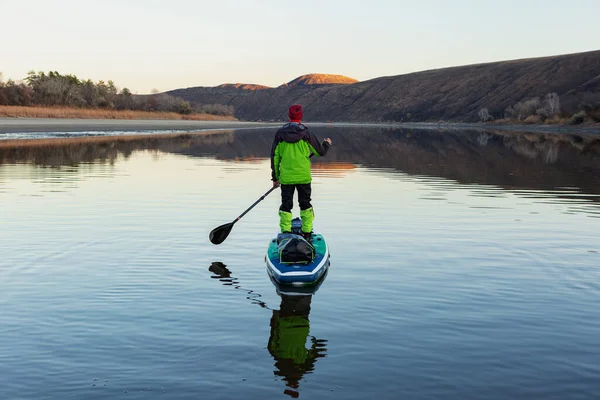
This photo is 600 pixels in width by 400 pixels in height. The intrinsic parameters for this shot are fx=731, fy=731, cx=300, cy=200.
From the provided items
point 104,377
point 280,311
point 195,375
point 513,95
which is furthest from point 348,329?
point 513,95

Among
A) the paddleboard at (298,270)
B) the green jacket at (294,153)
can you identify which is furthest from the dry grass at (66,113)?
the paddleboard at (298,270)

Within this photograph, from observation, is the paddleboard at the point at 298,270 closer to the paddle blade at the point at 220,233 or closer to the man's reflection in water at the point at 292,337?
the man's reflection in water at the point at 292,337

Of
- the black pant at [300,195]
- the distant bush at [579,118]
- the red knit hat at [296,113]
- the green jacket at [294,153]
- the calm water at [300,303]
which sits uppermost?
the distant bush at [579,118]

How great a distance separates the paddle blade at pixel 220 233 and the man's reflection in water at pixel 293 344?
3932mm

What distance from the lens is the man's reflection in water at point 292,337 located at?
717 cm

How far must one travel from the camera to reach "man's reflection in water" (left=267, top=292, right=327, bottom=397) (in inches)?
281

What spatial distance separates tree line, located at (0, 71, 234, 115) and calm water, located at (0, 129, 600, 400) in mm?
76399

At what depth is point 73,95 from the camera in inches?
3942

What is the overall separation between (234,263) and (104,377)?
564cm

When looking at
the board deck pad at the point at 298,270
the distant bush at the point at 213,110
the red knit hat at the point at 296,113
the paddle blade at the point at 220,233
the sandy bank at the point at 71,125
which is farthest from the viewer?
the distant bush at the point at 213,110

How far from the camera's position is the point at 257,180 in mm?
27438

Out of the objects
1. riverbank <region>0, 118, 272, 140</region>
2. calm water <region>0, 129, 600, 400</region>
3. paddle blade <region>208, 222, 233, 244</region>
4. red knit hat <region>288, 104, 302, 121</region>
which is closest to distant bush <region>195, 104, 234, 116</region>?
riverbank <region>0, 118, 272, 140</region>

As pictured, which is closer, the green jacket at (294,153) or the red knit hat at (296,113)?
the green jacket at (294,153)

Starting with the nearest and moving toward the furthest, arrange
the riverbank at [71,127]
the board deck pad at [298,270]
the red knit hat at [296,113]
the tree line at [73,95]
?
1. the board deck pad at [298,270]
2. the red knit hat at [296,113]
3. the riverbank at [71,127]
4. the tree line at [73,95]
